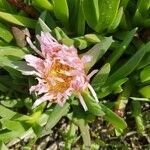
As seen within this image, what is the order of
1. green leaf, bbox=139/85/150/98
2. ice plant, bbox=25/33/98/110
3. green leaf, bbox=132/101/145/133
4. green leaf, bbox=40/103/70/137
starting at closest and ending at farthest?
ice plant, bbox=25/33/98/110
green leaf, bbox=40/103/70/137
green leaf, bbox=139/85/150/98
green leaf, bbox=132/101/145/133

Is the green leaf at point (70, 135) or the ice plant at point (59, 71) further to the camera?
the green leaf at point (70, 135)

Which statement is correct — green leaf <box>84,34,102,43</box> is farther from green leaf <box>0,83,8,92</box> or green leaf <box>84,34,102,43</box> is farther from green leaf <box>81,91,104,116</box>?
green leaf <box>0,83,8,92</box>

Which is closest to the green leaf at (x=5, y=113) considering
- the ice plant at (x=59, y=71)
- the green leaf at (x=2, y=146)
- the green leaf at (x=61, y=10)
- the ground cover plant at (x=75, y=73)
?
the ground cover plant at (x=75, y=73)

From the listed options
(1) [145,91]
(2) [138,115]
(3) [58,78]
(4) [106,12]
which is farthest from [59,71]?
(2) [138,115]

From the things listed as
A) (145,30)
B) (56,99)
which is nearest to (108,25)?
(145,30)

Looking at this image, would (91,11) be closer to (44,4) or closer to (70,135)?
(44,4)

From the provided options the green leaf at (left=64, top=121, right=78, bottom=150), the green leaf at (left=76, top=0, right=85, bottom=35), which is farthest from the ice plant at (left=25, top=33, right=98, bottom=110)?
the green leaf at (left=64, top=121, right=78, bottom=150)

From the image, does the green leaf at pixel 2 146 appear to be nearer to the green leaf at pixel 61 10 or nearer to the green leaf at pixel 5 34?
the green leaf at pixel 5 34
